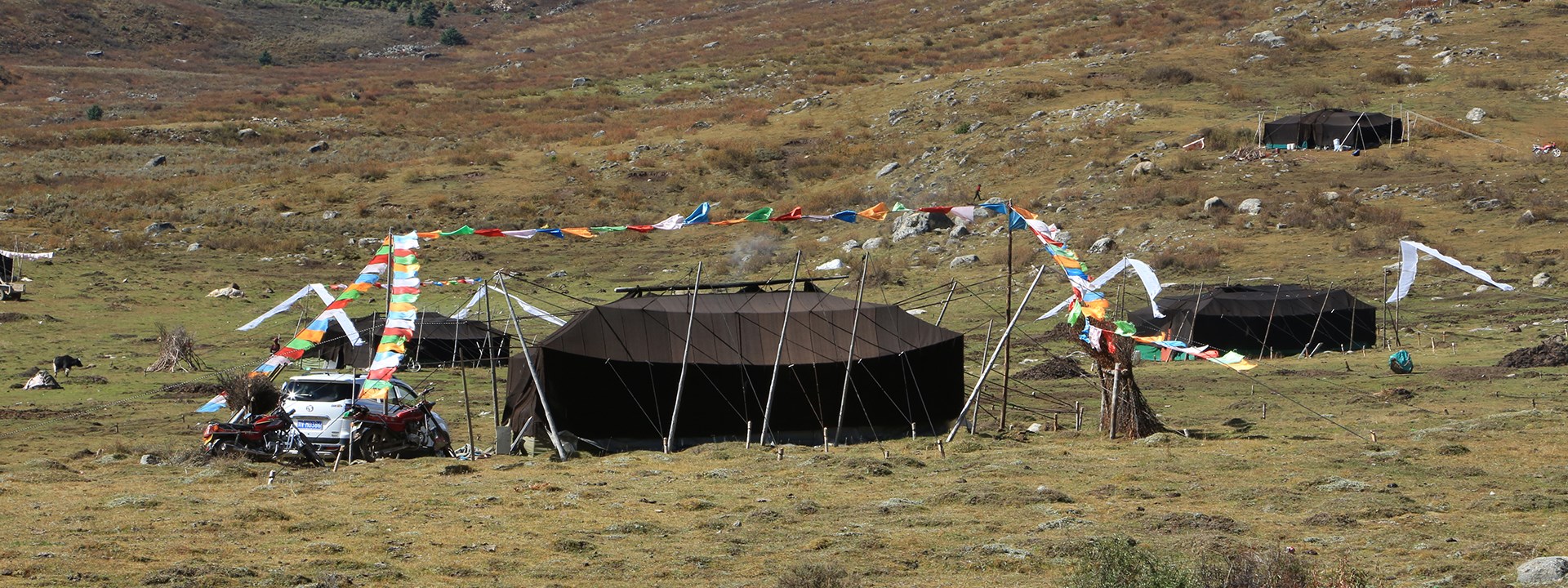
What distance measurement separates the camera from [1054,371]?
34.6 m

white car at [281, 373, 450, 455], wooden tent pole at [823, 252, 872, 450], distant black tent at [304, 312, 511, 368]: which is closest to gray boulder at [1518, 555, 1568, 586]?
wooden tent pole at [823, 252, 872, 450]

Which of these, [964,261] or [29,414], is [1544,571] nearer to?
[29,414]

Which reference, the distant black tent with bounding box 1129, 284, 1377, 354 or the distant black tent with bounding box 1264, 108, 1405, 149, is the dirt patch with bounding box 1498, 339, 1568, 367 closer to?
the distant black tent with bounding box 1129, 284, 1377, 354

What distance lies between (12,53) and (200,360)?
89893 mm

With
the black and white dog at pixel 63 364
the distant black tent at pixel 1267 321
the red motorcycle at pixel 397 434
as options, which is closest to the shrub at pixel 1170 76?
the distant black tent at pixel 1267 321

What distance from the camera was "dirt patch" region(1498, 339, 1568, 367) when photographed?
104 feet

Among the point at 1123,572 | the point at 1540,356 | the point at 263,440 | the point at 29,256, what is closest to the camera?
the point at 1123,572

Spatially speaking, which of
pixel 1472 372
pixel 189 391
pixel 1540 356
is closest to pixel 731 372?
pixel 189 391

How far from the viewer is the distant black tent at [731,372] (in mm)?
24906

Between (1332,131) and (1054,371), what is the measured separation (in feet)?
94.2

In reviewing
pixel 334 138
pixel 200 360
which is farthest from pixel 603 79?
pixel 200 360

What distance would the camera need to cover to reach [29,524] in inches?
647

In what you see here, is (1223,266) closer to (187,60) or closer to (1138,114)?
(1138,114)

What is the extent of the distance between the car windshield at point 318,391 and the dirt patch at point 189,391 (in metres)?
8.80
